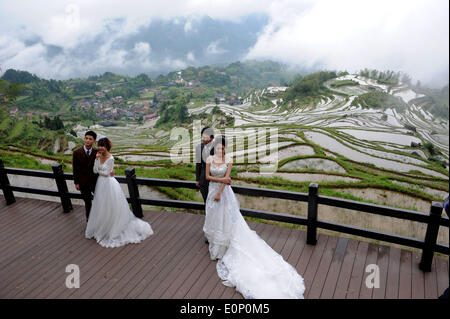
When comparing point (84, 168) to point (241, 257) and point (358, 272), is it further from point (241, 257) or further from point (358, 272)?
point (358, 272)

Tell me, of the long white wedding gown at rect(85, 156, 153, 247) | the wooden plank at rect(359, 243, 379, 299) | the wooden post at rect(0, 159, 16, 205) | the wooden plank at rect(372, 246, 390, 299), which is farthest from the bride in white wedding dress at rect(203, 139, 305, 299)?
the wooden post at rect(0, 159, 16, 205)

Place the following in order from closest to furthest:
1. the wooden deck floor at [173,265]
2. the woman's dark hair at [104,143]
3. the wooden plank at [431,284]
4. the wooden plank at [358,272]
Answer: the wooden plank at [431,284] < the wooden plank at [358,272] < the wooden deck floor at [173,265] < the woman's dark hair at [104,143]

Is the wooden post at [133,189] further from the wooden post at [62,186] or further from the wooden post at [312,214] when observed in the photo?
the wooden post at [312,214]

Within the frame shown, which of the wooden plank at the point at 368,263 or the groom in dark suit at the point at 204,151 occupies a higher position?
the groom in dark suit at the point at 204,151

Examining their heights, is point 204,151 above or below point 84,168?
above

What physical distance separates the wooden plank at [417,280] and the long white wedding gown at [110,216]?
3914 millimetres

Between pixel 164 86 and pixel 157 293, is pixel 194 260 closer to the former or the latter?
pixel 157 293

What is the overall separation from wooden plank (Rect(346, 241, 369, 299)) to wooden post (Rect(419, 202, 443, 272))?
71 cm

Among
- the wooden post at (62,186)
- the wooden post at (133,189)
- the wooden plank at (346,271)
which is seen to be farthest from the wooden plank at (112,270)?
the wooden plank at (346,271)

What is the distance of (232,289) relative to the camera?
12.1 ft

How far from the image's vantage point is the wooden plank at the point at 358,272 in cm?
354

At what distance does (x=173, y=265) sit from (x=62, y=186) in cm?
309

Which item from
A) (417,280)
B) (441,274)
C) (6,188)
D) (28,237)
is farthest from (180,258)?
(6,188)

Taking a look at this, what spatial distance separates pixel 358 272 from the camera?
388 cm
